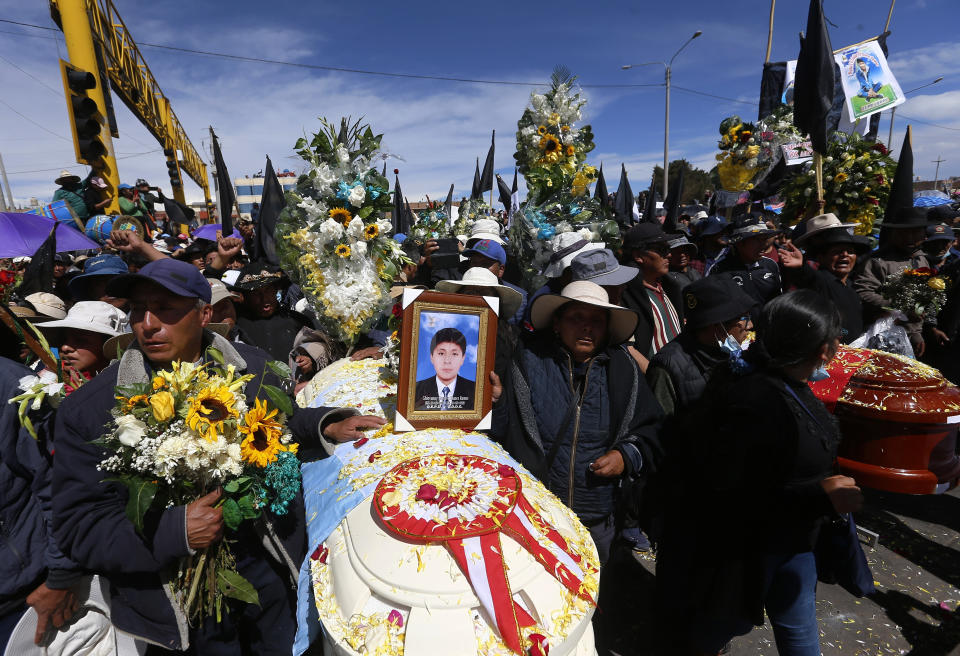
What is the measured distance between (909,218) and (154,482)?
6.73 metres

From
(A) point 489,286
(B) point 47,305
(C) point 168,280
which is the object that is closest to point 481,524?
(C) point 168,280

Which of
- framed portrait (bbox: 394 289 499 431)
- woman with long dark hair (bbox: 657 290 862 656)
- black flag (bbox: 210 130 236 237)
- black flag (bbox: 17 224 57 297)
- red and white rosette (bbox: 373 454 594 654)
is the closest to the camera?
red and white rosette (bbox: 373 454 594 654)

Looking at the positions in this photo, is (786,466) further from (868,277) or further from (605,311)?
(868,277)

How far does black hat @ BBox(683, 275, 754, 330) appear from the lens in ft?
8.49

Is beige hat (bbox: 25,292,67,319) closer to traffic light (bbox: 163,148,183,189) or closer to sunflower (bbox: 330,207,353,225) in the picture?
sunflower (bbox: 330,207,353,225)

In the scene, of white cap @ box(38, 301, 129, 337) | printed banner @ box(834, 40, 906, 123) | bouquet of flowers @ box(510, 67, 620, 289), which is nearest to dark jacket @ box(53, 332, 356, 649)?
white cap @ box(38, 301, 129, 337)

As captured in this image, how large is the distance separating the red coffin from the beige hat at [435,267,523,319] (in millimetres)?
1961

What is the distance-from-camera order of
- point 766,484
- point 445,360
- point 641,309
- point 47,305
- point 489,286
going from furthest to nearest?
point 641,309 < point 47,305 < point 489,286 < point 445,360 < point 766,484

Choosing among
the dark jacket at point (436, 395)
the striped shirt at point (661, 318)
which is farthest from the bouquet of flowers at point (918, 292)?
the dark jacket at point (436, 395)

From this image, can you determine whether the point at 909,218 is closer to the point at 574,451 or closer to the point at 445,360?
the point at 574,451

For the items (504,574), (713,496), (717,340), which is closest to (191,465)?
(504,574)

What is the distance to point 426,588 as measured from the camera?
140 centimetres

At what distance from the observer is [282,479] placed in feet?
6.23

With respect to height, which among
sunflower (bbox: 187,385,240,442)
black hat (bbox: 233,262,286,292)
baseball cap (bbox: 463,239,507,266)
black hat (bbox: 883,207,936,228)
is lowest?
sunflower (bbox: 187,385,240,442)
